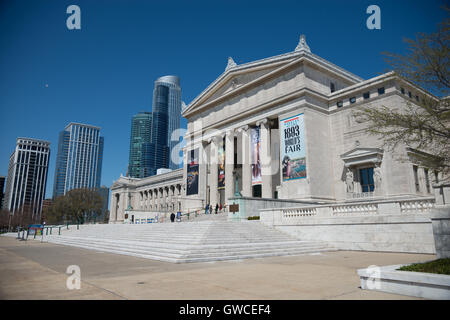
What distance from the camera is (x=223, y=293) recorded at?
20.6ft

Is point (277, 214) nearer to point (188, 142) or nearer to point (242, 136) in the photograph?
point (242, 136)

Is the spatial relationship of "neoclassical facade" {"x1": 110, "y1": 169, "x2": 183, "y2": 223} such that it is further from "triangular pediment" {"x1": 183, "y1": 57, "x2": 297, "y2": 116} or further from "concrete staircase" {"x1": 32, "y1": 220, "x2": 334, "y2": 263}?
"concrete staircase" {"x1": 32, "y1": 220, "x2": 334, "y2": 263}

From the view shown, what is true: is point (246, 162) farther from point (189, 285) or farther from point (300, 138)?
point (189, 285)

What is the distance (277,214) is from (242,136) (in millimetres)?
20251

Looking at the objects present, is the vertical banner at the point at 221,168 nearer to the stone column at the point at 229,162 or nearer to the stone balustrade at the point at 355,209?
the stone column at the point at 229,162

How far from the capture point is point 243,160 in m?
40.8

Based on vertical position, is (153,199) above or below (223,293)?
above

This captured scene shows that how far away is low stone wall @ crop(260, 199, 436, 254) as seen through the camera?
50.1ft

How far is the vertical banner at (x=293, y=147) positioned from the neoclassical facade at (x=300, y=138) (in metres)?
0.11

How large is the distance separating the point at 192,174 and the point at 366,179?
1071 inches

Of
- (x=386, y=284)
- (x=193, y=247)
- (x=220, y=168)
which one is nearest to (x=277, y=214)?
(x=193, y=247)

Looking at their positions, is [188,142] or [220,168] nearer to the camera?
[220,168]

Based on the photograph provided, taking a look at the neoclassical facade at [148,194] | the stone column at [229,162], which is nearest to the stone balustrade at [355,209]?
the stone column at [229,162]

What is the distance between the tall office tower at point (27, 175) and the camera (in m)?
81.1
